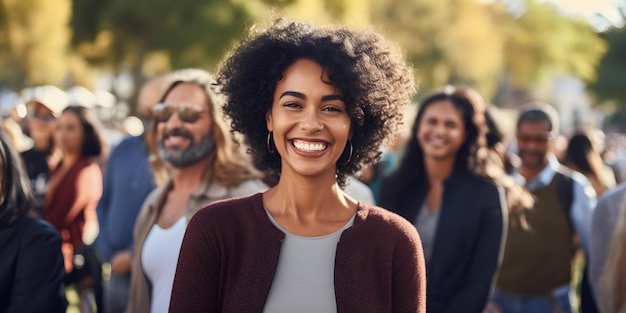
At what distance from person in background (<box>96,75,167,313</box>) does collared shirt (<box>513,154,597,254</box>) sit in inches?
115

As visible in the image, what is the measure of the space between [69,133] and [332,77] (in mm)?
5235

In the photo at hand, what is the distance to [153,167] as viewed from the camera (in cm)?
517

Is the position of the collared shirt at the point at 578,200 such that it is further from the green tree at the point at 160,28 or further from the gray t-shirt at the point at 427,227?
the green tree at the point at 160,28

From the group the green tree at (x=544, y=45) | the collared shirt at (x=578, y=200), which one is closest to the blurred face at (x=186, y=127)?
the collared shirt at (x=578, y=200)

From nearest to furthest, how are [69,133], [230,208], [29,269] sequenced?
[230,208], [29,269], [69,133]

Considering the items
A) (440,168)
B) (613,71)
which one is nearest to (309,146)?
(440,168)

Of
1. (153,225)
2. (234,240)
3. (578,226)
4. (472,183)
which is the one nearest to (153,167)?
(153,225)

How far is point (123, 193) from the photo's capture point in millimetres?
6039

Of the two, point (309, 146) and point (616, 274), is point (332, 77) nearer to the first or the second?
point (309, 146)

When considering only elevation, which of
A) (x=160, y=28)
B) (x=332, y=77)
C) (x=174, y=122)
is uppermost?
(x=160, y=28)

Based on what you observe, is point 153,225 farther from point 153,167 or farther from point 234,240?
point 234,240

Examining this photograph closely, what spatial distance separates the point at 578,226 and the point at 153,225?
3.34m

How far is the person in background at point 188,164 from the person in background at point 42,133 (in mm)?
3593

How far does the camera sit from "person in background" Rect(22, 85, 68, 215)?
7957 mm
